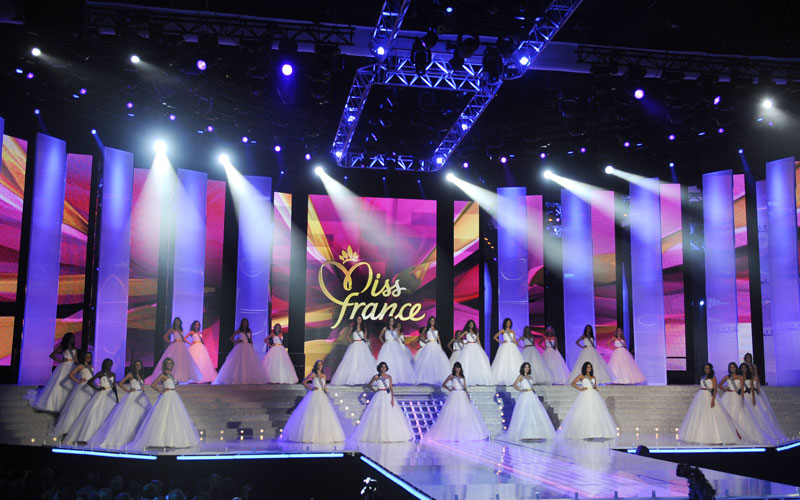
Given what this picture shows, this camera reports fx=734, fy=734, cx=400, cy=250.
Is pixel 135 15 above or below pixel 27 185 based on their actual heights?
above

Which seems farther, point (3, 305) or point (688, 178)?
point (688, 178)

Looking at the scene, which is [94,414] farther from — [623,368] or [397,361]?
[623,368]

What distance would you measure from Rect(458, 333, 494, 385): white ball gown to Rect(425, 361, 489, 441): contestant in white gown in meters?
2.47

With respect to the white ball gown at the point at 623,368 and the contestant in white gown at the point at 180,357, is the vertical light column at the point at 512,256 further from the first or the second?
the contestant in white gown at the point at 180,357

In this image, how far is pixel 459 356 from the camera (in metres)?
15.5

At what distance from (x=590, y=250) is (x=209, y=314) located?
9.87m

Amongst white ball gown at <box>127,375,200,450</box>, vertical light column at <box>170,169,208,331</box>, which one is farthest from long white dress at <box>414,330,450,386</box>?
vertical light column at <box>170,169,208,331</box>

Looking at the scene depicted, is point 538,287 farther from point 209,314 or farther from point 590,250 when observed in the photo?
point 209,314

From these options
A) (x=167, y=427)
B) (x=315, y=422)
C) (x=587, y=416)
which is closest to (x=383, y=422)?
(x=315, y=422)

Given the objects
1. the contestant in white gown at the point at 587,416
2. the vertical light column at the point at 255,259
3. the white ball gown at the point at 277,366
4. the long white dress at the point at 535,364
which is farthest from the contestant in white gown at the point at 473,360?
the vertical light column at the point at 255,259

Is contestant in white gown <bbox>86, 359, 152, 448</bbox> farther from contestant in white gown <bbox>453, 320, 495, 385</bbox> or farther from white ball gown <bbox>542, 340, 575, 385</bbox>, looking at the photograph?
white ball gown <bbox>542, 340, 575, 385</bbox>

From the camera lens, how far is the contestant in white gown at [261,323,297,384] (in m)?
15.2

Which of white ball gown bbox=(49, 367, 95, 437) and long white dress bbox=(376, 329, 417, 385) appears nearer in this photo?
white ball gown bbox=(49, 367, 95, 437)

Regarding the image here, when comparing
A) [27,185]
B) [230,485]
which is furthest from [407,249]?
[230,485]
